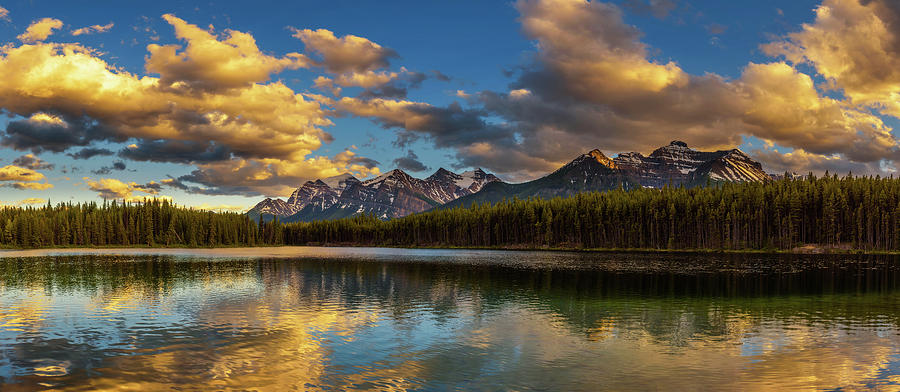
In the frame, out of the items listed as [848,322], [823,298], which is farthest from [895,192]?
[848,322]

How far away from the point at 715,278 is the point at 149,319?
75201mm

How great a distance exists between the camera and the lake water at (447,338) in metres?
25.9

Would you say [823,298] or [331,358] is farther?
[823,298]

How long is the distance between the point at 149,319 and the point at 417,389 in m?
29.4

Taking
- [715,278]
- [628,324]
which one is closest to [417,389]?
[628,324]

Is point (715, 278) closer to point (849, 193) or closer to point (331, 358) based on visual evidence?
point (331, 358)

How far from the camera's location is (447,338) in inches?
1407

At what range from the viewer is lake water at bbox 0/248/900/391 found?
2589cm

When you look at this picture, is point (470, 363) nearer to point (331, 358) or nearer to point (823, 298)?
point (331, 358)

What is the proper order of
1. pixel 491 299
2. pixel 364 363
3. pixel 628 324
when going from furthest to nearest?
pixel 491 299 < pixel 628 324 < pixel 364 363

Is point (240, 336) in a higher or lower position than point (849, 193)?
lower

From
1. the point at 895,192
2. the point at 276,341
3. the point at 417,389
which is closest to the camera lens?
the point at 417,389

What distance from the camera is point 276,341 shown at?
34531 mm

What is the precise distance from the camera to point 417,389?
2388cm
